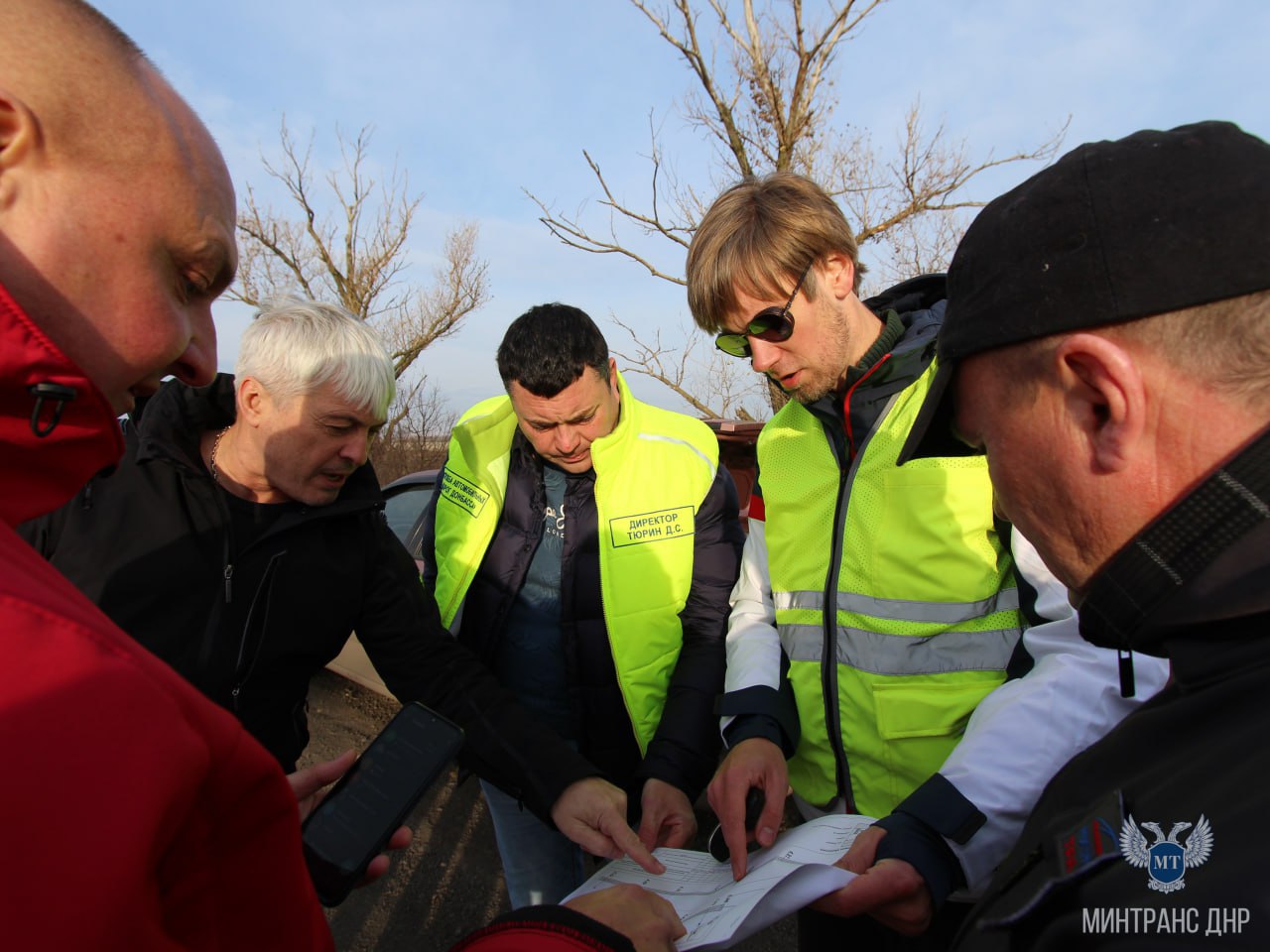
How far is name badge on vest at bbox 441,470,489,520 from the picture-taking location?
2473 mm

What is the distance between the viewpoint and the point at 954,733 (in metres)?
1.67

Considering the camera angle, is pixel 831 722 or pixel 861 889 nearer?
pixel 861 889

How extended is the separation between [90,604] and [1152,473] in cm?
→ 113

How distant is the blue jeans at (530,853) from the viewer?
2.54m

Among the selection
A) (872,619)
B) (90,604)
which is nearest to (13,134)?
(90,604)

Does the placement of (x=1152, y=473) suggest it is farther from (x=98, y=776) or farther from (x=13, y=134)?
(x=13, y=134)

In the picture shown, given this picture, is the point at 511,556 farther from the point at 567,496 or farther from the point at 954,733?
the point at 954,733

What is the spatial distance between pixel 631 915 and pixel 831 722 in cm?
80

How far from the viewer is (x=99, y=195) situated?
849 mm

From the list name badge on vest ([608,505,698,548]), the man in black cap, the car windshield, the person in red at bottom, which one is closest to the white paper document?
the person in red at bottom

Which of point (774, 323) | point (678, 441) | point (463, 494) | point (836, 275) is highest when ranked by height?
point (836, 275)

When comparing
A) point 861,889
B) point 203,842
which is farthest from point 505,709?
point 203,842

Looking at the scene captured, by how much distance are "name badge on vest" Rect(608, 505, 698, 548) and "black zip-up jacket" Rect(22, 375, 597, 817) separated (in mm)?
614

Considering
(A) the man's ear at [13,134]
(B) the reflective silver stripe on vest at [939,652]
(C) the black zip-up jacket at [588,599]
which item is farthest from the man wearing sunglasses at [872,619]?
(A) the man's ear at [13,134]
